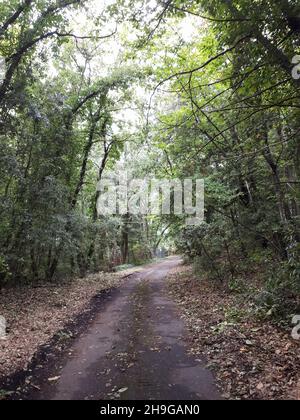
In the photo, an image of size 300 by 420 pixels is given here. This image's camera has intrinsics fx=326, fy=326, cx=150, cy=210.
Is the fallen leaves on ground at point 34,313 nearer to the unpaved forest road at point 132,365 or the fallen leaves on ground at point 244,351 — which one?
the unpaved forest road at point 132,365

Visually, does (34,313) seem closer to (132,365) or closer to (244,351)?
(132,365)

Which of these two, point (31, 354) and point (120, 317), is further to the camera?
point (120, 317)

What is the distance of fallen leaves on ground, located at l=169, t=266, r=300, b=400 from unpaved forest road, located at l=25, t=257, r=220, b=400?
0.29 metres

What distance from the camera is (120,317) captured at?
9.33 metres

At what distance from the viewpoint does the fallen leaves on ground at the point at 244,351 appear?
4492 mm

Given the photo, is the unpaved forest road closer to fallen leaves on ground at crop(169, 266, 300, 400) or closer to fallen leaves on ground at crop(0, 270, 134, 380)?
fallen leaves on ground at crop(169, 266, 300, 400)

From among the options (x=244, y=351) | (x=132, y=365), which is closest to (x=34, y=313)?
(x=132, y=365)

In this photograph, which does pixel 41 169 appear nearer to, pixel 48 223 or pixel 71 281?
pixel 48 223

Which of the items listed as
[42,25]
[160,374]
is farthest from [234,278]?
[42,25]

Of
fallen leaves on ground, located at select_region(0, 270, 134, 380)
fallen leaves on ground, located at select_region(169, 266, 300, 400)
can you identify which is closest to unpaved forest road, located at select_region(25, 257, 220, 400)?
fallen leaves on ground, located at select_region(169, 266, 300, 400)

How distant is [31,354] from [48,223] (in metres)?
6.24

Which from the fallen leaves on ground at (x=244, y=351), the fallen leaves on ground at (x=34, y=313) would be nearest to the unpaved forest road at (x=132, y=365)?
the fallen leaves on ground at (x=244, y=351)

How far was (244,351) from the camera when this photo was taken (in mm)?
5645
